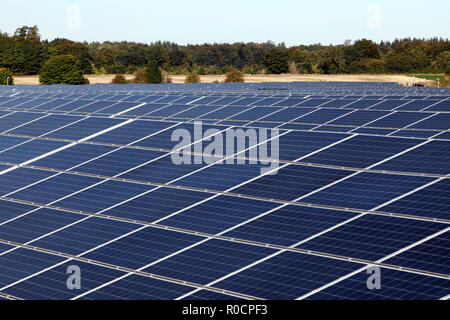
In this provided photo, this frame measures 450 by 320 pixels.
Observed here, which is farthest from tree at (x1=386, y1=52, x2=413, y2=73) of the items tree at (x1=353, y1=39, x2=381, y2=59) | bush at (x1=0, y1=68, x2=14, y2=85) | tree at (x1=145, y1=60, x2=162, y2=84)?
bush at (x1=0, y1=68, x2=14, y2=85)

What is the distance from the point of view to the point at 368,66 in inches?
6988

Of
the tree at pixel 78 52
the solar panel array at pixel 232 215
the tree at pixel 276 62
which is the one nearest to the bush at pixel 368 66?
the tree at pixel 276 62

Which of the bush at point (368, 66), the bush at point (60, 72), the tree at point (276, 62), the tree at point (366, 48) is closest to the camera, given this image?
the bush at point (60, 72)

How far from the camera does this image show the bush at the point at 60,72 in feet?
460

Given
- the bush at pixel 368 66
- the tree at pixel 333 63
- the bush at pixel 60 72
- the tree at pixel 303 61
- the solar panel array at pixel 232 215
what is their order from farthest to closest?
the tree at pixel 303 61
the tree at pixel 333 63
the bush at pixel 368 66
the bush at pixel 60 72
the solar panel array at pixel 232 215

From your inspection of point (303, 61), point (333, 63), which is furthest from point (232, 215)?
point (303, 61)

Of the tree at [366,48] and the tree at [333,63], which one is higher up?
the tree at [366,48]

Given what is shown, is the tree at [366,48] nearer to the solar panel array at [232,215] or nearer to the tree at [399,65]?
the tree at [399,65]

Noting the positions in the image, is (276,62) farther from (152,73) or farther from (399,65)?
(152,73)

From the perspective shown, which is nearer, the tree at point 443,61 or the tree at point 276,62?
the tree at point 443,61

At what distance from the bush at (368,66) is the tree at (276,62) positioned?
19470 millimetres

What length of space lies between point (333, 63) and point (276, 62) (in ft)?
54.0

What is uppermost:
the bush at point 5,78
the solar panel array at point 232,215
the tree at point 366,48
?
the tree at point 366,48

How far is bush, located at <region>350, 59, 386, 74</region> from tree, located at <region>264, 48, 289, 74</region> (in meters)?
19.5
